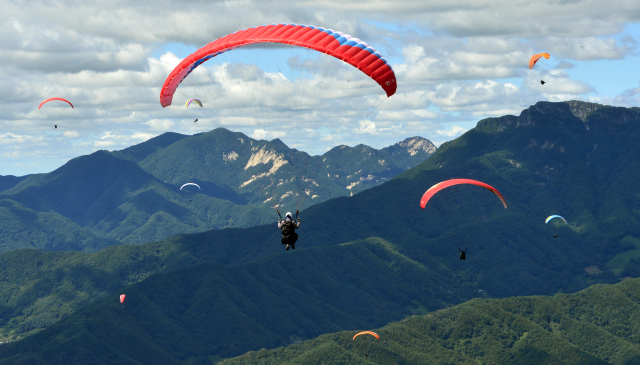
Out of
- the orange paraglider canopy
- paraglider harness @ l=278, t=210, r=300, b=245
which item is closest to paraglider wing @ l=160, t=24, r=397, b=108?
paraglider harness @ l=278, t=210, r=300, b=245

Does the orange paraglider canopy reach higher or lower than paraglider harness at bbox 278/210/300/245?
higher

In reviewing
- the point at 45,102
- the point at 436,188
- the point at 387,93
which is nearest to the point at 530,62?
the point at 436,188

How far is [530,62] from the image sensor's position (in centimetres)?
12269

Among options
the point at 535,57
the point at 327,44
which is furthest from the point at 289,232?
the point at 535,57

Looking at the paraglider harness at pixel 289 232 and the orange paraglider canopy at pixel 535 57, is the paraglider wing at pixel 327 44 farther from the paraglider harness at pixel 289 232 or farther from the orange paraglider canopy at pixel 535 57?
the orange paraglider canopy at pixel 535 57

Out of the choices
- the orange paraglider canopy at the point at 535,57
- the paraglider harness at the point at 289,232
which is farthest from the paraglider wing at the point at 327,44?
the orange paraglider canopy at the point at 535,57

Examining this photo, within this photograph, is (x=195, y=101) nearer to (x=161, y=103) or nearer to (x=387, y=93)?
(x=161, y=103)

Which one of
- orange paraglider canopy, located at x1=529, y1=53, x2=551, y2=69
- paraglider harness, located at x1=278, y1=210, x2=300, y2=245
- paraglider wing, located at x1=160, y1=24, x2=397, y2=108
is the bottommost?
paraglider harness, located at x1=278, y1=210, x2=300, y2=245

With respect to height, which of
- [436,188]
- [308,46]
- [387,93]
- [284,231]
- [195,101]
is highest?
[195,101]

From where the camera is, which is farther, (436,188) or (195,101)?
(195,101)

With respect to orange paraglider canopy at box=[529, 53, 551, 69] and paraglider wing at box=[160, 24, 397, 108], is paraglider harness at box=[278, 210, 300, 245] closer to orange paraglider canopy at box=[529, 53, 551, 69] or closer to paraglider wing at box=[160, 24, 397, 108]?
paraglider wing at box=[160, 24, 397, 108]

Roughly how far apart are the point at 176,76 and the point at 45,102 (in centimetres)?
7181

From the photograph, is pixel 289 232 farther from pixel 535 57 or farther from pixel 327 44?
pixel 535 57

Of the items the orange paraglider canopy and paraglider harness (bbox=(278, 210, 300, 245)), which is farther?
the orange paraglider canopy
